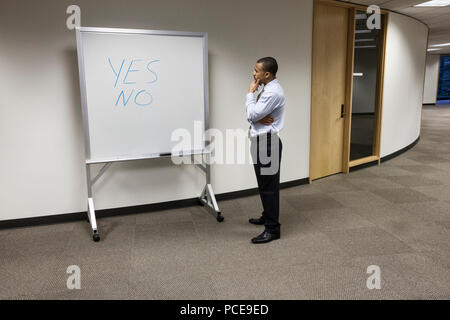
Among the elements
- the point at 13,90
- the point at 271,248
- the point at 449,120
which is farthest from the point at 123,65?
the point at 449,120

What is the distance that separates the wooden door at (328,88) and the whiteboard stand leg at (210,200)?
136 cm

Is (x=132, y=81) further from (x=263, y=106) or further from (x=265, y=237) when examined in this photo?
(x=265, y=237)

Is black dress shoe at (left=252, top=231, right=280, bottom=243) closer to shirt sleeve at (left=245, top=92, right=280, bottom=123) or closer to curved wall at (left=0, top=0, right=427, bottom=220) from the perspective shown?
shirt sleeve at (left=245, top=92, right=280, bottom=123)

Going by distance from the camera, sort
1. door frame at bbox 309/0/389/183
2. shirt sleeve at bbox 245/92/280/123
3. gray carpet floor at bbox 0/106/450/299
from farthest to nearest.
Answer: door frame at bbox 309/0/389/183
shirt sleeve at bbox 245/92/280/123
gray carpet floor at bbox 0/106/450/299

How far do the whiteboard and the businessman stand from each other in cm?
65

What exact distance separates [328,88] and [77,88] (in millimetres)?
2626

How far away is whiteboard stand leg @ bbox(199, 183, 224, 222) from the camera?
2.85 meters

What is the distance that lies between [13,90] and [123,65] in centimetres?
82

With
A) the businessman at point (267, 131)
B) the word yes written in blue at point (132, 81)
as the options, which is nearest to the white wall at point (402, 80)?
the businessman at point (267, 131)

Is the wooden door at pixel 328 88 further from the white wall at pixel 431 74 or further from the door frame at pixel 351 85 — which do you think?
the white wall at pixel 431 74

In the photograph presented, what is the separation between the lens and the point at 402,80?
5.03 metres

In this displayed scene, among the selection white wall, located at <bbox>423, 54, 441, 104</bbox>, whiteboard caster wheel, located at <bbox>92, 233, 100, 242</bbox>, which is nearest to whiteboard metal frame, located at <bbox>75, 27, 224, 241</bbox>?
whiteboard caster wheel, located at <bbox>92, 233, 100, 242</bbox>
